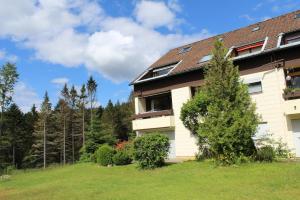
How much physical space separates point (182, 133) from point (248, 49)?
316 inches

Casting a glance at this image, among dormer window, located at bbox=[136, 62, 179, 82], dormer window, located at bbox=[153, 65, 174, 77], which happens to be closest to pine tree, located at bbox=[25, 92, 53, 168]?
dormer window, located at bbox=[136, 62, 179, 82]

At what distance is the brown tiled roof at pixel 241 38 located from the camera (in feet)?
78.5

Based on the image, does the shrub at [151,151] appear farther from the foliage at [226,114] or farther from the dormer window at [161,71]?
the dormer window at [161,71]

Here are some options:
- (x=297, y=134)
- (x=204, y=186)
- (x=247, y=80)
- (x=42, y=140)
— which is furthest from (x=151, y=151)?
(x=42, y=140)

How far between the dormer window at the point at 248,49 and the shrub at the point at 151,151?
8.86 meters

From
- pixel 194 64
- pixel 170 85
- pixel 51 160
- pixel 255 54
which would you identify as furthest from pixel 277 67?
pixel 51 160

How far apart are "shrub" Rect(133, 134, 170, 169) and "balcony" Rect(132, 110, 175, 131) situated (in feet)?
19.4

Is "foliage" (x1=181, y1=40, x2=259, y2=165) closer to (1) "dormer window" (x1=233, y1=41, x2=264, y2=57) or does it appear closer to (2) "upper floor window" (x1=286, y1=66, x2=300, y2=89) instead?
(2) "upper floor window" (x1=286, y1=66, x2=300, y2=89)

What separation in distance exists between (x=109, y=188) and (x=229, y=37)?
18329 millimetres

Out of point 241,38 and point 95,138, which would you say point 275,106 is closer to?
point 241,38

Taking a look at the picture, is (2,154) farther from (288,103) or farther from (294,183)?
(294,183)

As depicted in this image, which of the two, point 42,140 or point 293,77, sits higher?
point 293,77

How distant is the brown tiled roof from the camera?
78.5ft

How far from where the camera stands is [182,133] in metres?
26.3
